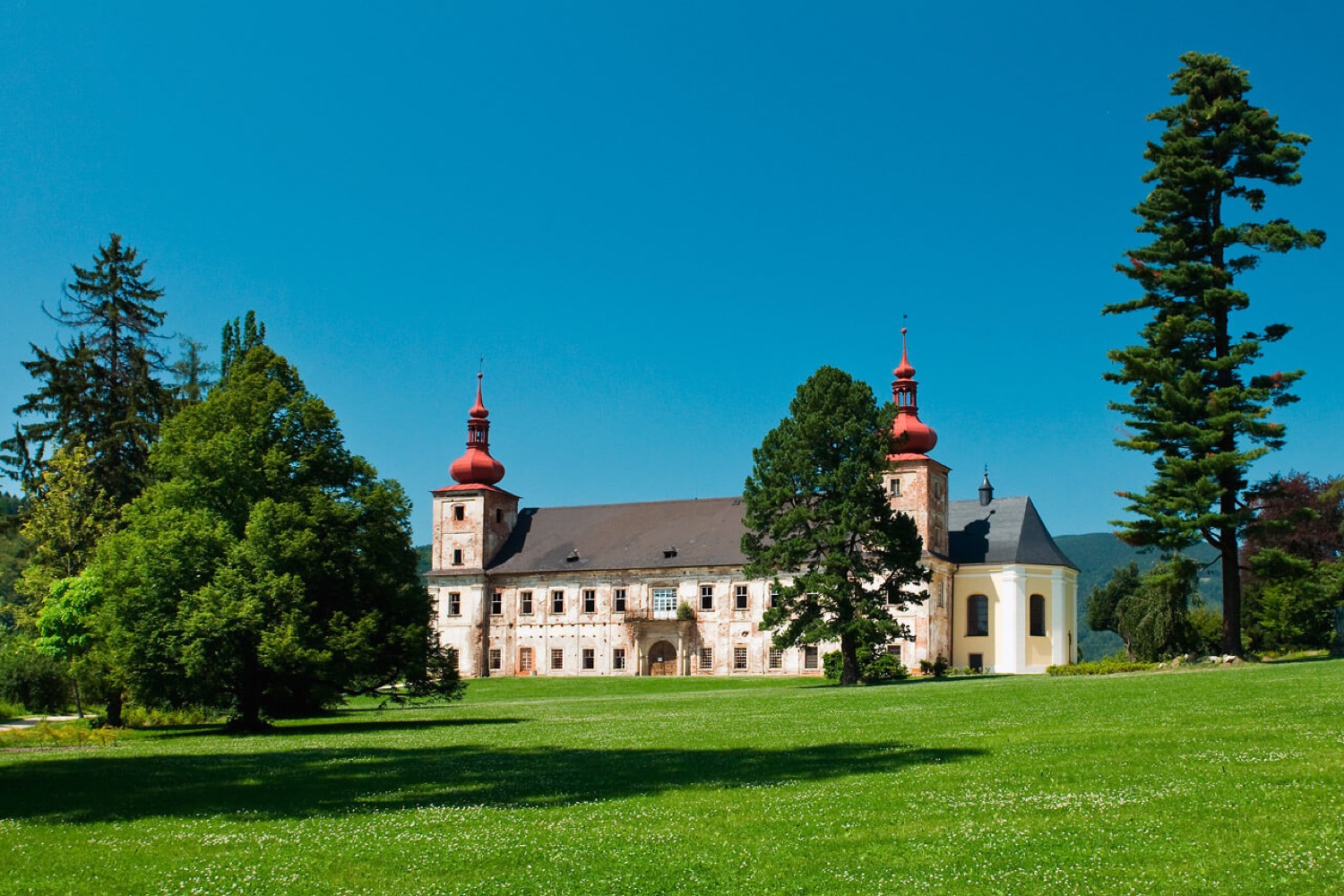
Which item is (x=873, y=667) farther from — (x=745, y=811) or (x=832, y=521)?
(x=745, y=811)

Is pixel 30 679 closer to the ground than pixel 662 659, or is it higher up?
higher up

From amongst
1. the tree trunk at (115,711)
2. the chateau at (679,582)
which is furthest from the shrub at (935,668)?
the tree trunk at (115,711)

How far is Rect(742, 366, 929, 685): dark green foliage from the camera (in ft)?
156

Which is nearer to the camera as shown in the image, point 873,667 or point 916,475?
point 873,667

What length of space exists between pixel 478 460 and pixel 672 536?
1396 cm

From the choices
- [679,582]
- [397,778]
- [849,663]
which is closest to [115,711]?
[397,778]

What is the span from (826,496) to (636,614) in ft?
87.3

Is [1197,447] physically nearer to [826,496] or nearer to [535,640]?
[826,496]

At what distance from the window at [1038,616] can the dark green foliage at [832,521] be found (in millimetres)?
20804

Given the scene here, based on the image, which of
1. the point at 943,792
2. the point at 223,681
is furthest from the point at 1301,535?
the point at 943,792

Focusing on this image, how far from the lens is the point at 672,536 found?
7506 cm

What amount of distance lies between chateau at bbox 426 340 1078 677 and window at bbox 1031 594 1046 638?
0.08m

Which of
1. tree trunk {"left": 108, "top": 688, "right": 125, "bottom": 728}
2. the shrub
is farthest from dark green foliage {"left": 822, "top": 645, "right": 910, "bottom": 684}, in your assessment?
tree trunk {"left": 108, "top": 688, "right": 125, "bottom": 728}

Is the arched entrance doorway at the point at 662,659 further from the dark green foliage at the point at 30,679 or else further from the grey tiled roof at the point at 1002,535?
the dark green foliage at the point at 30,679
